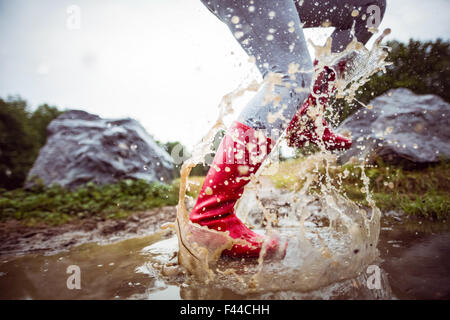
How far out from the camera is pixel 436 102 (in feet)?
13.6

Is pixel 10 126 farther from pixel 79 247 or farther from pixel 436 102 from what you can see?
pixel 436 102

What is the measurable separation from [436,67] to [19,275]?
5275 millimetres

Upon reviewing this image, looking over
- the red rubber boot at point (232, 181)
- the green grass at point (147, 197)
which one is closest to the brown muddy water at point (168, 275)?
the red rubber boot at point (232, 181)

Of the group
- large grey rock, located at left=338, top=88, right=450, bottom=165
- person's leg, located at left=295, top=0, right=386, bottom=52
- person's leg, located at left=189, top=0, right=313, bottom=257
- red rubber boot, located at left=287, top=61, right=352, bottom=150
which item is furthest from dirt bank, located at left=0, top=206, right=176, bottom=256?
large grey rock, located at left=338, top=88, right=450, bottom=165

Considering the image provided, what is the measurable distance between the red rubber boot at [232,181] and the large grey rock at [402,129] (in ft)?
10.0

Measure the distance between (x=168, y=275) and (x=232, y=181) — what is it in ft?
1.61

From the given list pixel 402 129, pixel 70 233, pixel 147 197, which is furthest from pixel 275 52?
pixel 402 129

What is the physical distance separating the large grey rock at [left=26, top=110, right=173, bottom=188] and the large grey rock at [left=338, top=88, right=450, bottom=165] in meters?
3.44

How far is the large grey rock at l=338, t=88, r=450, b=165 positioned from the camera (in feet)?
11.8

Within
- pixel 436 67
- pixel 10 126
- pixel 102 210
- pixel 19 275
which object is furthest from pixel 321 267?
pixel 10 126

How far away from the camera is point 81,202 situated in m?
3.08

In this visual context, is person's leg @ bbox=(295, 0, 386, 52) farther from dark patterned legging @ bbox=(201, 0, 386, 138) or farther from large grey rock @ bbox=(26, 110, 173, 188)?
large grey rock @ bbox=(26, 110, 173, 188)

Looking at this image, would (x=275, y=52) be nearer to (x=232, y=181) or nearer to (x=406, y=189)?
(x=232, y=181)
